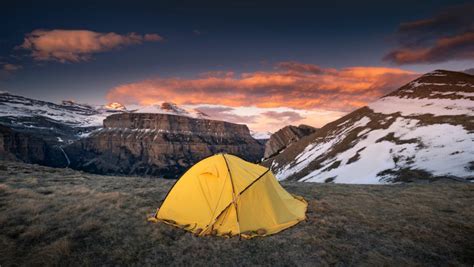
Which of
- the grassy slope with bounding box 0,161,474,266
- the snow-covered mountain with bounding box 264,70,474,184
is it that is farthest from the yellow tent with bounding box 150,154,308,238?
the snow-covered mountain with bounding box 264,70,474,184

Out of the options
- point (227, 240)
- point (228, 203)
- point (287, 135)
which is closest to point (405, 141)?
point (228, 203)

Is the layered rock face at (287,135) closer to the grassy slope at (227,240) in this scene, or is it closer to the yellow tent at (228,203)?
the grassy slope at (227,240)

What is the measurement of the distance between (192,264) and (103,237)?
418 centimetres

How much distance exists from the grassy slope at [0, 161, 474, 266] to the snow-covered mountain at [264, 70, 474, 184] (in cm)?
1686

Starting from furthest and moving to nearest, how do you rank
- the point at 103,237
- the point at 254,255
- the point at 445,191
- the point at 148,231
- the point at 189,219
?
the point at 445,191, the point at 189,219, the point at 148,231, the point at 103,237, the point at 254,255

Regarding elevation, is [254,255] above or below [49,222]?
below

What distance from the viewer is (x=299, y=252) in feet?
32.0

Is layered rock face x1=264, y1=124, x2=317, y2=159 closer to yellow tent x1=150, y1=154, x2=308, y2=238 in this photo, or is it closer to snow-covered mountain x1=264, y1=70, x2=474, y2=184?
snow-covered mountain x1=264, y1=70, x2=474, y2=184

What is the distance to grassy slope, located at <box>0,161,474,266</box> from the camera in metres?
9.22

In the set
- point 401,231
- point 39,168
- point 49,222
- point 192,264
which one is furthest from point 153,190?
point 39,168

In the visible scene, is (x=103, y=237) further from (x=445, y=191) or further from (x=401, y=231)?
(x=445, y=191)

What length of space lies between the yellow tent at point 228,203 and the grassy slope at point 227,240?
0.60m

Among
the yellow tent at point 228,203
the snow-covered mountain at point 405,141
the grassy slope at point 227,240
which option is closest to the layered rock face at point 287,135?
the snow-covered mountain at point 405,141

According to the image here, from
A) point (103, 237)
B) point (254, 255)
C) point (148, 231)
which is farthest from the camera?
point (148, 231)
